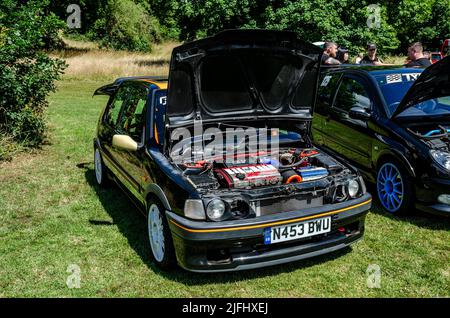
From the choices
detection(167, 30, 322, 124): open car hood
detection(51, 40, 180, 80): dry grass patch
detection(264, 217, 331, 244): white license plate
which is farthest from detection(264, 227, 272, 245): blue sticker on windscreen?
detection(51, 40, 180, 80): dry grass patch

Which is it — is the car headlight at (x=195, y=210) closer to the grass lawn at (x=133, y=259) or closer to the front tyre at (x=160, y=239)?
the front tyre at (x=160, y=239)

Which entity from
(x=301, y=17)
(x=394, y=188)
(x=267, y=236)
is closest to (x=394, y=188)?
(x=394, y=188)

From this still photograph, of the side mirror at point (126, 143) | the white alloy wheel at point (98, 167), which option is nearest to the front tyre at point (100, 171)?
the white alloy wheel at point (98, 167)

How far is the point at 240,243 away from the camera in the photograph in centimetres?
346

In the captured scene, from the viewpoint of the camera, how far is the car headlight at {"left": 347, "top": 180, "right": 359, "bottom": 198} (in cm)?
398

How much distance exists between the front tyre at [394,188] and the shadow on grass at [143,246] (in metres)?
1.08

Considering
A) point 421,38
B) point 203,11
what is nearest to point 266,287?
point 203,11

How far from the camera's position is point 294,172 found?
158 inches

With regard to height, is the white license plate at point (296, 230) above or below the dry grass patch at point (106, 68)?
above

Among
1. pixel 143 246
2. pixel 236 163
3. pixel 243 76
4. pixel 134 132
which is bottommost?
pixel 143 246

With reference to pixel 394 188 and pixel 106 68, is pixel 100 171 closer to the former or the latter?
pixel 394 188

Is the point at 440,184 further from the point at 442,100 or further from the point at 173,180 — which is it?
the point at 173,180

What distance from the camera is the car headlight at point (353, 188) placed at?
3.98m

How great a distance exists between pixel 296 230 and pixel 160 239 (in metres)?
1.20
